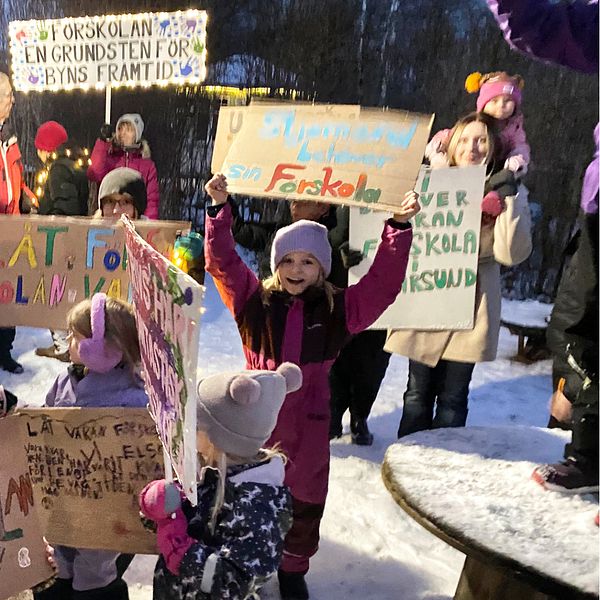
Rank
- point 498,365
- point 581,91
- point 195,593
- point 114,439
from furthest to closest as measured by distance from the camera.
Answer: point 581,91
point 498,365
point 114,439
point 195,593

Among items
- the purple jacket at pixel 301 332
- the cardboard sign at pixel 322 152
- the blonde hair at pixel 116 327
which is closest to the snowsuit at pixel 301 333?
the purple jacket at pixel 301 332

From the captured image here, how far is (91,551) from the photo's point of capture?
6.80 feet

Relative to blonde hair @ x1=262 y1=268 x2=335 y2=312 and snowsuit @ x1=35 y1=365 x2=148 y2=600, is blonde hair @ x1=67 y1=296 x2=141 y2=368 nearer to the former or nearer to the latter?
snowsuit @ x1=35 y1=365 x2=148 y2=600

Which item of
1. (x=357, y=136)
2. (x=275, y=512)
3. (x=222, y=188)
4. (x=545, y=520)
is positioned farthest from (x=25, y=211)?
(x=545, y=520)

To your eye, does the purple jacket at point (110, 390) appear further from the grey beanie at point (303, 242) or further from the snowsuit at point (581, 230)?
the snowsuit at point (581, 230)

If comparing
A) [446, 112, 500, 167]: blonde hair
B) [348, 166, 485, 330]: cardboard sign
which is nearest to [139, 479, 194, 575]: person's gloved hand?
[348, 166, 485, 330]: cardboard sign

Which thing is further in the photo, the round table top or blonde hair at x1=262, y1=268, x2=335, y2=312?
blonde hair at x1=262, y1=268, x2=335, y2=312

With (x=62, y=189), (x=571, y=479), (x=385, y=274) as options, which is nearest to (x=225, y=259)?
(x=385, y=274)

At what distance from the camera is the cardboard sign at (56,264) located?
111 inches

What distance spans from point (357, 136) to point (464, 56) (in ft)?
20.9

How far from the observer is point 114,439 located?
5.90 ft

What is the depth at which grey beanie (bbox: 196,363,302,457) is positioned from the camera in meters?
1.68

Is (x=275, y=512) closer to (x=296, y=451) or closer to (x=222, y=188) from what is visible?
(x=296, y=451)

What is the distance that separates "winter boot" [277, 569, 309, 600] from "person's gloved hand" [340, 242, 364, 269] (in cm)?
152
